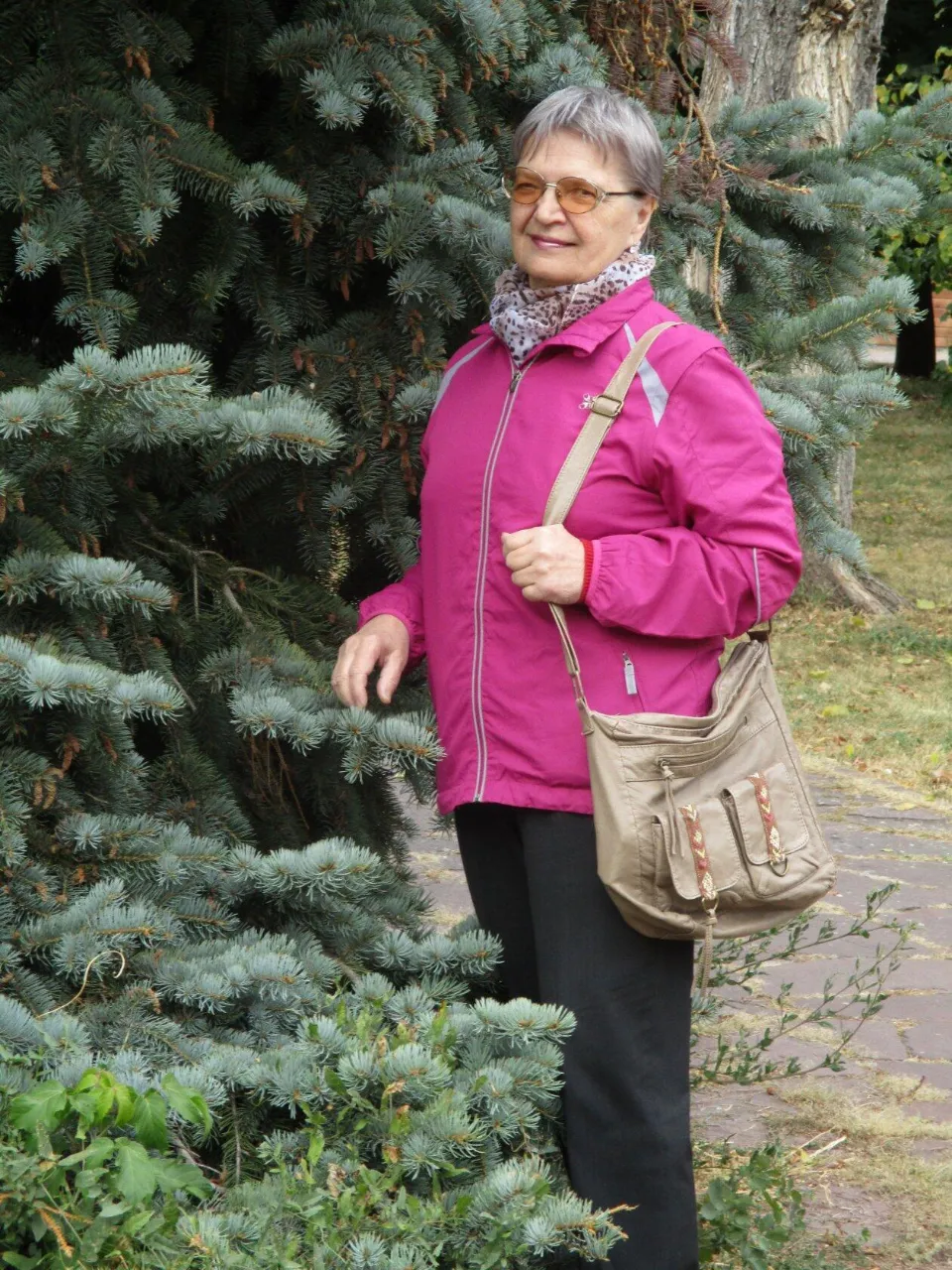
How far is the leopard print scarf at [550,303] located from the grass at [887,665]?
210 inches

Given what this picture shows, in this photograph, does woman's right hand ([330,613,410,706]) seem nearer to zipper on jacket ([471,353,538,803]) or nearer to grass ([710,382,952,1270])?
zipper on jacket ([471,353,538,803])

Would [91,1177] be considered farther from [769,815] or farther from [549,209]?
[549,209]

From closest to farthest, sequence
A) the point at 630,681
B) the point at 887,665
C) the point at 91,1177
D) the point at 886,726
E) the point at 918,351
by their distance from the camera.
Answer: the point at 91,1177
the point at 630,681
the point at 886,726
the point at 887,665
the point at 918,351

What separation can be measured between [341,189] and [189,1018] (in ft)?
5.02

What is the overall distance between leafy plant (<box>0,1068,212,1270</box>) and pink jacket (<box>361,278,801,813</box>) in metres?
0.73

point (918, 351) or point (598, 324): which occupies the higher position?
point (918, 351)

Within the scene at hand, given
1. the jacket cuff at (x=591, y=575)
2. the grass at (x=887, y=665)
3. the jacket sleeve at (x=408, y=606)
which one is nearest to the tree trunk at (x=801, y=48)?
the grass at (x=887, y=665)

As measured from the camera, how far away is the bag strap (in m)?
2.36

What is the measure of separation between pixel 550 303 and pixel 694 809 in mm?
842

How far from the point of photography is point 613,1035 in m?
2.50

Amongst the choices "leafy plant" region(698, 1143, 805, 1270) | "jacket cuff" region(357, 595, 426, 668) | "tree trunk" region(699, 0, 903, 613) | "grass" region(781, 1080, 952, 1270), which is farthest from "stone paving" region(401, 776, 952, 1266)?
"tree trunk" region(699, 0, 903, 613)

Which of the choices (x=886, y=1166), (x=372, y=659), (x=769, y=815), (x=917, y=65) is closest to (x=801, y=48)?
(x=886, y=1166)

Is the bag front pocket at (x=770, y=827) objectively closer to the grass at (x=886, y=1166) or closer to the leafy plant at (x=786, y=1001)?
the leafy plant at (x=786, y=1001)

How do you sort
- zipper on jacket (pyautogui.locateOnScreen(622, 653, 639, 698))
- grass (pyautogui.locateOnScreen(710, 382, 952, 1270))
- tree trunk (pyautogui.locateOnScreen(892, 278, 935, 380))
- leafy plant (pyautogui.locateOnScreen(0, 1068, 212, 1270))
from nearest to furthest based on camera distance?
leafy plant (pyautogui.locateOnScreen(0, 1068, 212, 1270)) < zipper on jacket (pyautogui.locateOnScreen(622, 653, 639, 698)) < grass (pyautogui.locateOnScreen(710, 382, 952, 1270)) < tree trunk (pyautogui.locateOnScreen(892, 278, 935, 380))
